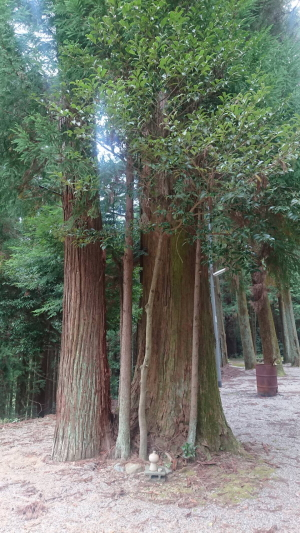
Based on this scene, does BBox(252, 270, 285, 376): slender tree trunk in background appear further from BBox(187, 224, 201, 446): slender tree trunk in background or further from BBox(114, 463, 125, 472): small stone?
BBox(114, 463, 125, 472): small stone

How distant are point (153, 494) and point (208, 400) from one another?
1318 millimetres

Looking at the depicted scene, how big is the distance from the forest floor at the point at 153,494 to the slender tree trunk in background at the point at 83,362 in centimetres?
24

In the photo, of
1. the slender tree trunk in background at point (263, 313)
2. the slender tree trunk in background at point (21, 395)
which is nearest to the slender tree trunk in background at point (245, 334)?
the slender tree trunk in background at point (263, 313)

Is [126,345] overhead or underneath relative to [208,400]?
overhead

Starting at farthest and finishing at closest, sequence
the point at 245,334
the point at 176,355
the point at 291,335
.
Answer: the point at 291,335, the point at 245,334, the point at 176,355

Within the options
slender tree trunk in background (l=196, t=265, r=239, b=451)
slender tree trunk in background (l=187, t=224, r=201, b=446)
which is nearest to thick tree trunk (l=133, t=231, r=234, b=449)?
slender tree trunk in background (l=196, t=265, r=239, b=451)

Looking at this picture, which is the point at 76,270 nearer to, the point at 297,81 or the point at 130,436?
the point at 130,436

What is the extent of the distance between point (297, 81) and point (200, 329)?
3.59 meters

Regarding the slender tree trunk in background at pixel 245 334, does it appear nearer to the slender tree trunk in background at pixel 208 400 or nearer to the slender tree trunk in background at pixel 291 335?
the slender tree trunk in background at pixel 291 335

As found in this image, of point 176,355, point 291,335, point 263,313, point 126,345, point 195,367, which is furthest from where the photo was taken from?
point 291,335

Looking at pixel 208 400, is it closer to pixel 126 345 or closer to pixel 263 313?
pixel 126 345

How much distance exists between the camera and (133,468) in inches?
134

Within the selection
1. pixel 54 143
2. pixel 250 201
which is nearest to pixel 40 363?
pixel 54 143

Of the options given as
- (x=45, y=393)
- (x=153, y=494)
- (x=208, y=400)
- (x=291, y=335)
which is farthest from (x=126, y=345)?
(x=291, y=335)
